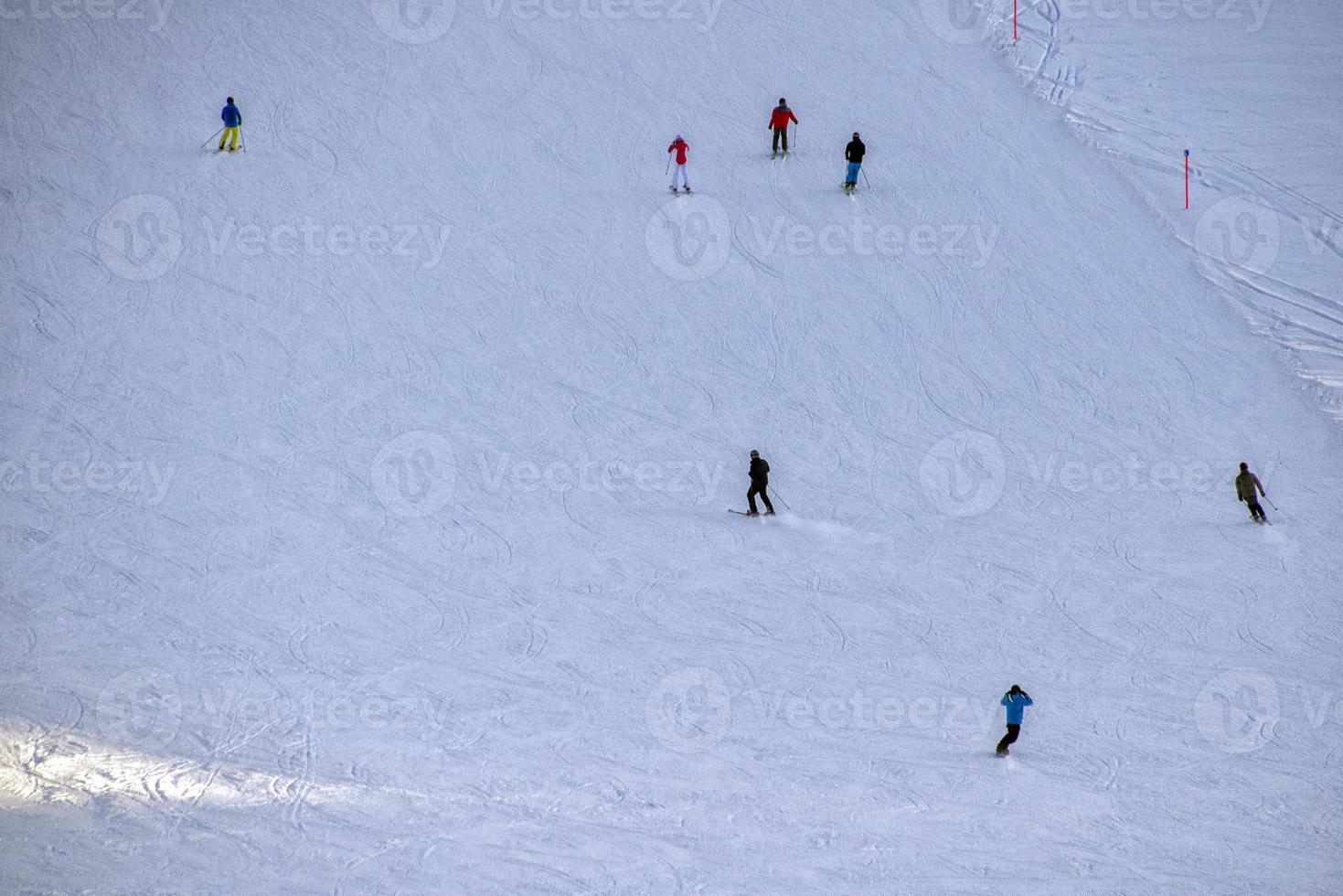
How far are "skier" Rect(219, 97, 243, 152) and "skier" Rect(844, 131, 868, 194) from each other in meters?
9.74

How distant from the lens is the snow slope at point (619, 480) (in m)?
11.4

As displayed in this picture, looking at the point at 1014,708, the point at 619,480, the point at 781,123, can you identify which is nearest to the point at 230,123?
the point at 781,123

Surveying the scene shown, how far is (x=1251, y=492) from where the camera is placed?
1634cm

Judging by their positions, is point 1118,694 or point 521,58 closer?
point 1118,694

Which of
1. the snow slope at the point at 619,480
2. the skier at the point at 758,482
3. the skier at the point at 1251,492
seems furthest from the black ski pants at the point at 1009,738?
the skier at the point at 1251,492

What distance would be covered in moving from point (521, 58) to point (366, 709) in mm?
15686

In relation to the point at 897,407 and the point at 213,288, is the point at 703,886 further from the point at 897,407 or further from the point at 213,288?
the point at 213,288

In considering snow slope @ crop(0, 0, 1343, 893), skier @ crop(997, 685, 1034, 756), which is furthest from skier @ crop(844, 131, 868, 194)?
skier @ crop(997, 685, 1034, 756)

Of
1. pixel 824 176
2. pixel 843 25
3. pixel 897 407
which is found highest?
pixel 843 25

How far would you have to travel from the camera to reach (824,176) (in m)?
22.8

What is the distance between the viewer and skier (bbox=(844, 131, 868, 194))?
21609mm

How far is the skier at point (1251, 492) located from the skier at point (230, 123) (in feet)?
51.8

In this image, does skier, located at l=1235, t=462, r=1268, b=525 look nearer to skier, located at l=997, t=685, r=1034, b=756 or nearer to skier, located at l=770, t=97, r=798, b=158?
skier, located at l=997, t=685, r=1034, b=756

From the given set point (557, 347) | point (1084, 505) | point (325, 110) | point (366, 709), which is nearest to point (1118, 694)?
point (1084, 505)
